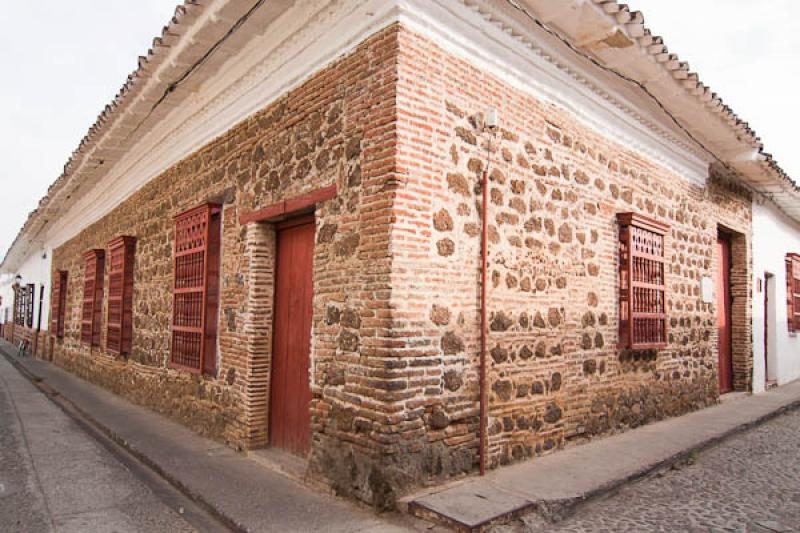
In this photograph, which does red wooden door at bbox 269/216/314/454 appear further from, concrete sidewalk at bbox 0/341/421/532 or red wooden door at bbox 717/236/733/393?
red wooden door at bbox 717/236/733/393

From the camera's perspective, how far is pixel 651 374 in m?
6.59

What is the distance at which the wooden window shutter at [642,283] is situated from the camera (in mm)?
6113

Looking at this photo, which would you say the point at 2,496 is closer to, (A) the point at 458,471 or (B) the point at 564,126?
(A) the point at 458,471

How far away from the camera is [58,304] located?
1428cm

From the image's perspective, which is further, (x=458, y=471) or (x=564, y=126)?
(x=564, y=126)

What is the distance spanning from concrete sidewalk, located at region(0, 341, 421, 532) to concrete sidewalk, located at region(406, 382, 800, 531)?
0.34 metres

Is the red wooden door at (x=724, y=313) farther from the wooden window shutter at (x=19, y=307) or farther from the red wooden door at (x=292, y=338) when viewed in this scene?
the wooden window shutter at (x=19, y=307)

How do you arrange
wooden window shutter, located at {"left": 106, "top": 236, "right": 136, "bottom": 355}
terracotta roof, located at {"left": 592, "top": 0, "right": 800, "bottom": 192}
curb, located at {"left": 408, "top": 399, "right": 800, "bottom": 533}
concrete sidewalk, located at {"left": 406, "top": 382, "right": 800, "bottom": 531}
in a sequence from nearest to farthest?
1. curb, located at {"left": 408, "top": 399, "right": 800, "bottom": 533}
2. concrete sidewalk, located at {"left": 406, "top": 382, "right": 800, "bottom": 531}
3. terracotta roof, located at {"left": 592, "top": 0, "right": 800, "bottom": 192}
4. wooden window shutter, located at {"left": 106, "top": 236, "right": 136, "bottom": 355}

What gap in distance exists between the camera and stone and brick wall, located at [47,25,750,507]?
391cm

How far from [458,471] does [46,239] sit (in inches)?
664

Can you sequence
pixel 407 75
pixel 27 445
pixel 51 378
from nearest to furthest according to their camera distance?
pixel 407 75
pixel 27 445
pixel 51 378

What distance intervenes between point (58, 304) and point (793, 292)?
640 inches

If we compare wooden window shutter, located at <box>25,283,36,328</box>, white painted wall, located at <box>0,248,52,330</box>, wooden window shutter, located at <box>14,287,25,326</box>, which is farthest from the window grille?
wooden window shutter, located at <box>25,283,36,328</box>

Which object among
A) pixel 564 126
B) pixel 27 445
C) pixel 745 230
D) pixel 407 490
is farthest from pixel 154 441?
pixel 745 230
